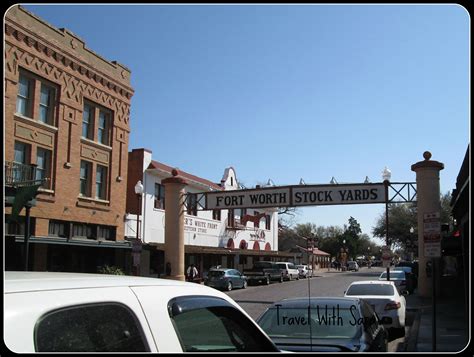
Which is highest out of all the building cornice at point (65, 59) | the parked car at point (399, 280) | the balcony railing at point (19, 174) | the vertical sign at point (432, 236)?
the building cornice at point (65, 59)

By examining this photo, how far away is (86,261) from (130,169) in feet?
27.8

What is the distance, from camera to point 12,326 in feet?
7.00

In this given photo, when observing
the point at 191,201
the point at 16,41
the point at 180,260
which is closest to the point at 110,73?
the point at 16,41

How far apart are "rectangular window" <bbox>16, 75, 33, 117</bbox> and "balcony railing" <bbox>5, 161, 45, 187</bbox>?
278 cm

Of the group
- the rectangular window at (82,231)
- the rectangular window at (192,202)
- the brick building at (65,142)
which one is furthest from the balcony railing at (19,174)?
the rectangular window at (192,202)

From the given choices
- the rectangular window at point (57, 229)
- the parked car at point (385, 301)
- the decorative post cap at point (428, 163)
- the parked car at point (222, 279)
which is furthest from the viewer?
the parked car at point (222, 279)

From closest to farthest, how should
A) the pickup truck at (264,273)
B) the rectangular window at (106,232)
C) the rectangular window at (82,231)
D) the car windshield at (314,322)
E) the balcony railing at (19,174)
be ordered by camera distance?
the car windshield at (314,322), the balcony railing at (19,174), the rectangular window at (82,231), the rectangular window at (106,232), the pickup truck at (264,273)

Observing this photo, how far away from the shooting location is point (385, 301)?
1418cm

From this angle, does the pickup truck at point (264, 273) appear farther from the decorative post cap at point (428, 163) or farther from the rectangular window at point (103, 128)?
the decorative post cap at point (428, 163)

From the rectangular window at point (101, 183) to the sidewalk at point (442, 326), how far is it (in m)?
16.2

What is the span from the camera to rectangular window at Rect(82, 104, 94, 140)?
94.4 feet

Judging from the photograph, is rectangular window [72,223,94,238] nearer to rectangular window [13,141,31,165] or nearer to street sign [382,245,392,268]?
rectangular window [13,141,31,165]

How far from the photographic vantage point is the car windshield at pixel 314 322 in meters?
7.81

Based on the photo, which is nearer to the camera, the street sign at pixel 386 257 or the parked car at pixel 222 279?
the street sign at pixel 386 257
